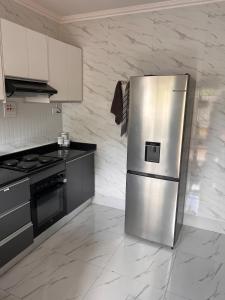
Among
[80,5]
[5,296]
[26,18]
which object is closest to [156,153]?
[5,296]

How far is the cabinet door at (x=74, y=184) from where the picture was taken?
2701 millimetres

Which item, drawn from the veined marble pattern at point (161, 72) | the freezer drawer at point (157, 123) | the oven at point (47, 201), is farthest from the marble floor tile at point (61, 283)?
the veined marble pattern at point (161, 72)

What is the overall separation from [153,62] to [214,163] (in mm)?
1343

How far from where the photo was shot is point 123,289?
188cm

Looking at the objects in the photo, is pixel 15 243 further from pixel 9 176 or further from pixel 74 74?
pixel 74 74

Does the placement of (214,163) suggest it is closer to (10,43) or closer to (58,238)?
(58,238)

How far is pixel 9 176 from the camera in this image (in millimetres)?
1985

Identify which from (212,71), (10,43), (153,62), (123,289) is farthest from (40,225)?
(212,71)

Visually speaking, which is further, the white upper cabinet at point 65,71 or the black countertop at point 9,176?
the white upper cabinet at point 65,71

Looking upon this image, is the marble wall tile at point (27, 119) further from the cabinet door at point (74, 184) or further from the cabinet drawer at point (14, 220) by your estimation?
the cabinet drawer at point (14, 220)

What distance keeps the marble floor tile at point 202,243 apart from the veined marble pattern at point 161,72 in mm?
139

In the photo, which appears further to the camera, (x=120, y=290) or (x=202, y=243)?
(x=202, y=243)

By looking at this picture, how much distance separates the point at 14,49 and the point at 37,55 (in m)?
0.29

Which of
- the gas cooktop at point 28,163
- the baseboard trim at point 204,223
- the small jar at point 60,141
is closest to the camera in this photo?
the gas cooktop at point 28,163
